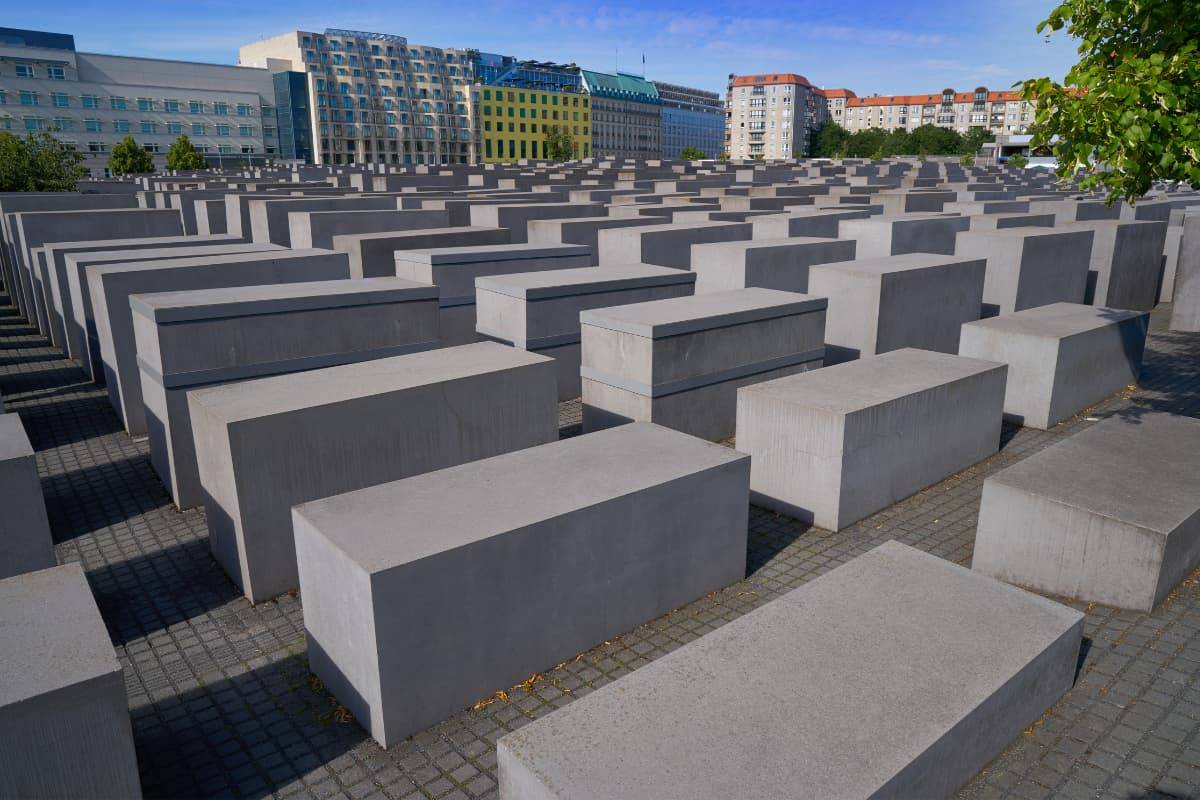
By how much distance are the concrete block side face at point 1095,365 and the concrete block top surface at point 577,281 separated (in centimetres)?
538

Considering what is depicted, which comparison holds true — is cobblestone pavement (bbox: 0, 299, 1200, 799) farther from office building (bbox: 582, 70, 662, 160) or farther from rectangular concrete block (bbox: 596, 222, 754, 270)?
office building (bbox: 582, 70, 662, 160)

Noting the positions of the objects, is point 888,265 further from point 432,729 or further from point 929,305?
point 432,729

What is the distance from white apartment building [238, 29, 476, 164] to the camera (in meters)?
114

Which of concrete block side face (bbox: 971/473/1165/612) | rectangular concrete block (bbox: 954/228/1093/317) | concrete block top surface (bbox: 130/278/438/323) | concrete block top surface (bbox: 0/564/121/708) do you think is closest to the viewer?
concrete block top surface (bbox: 0/564/121/708)

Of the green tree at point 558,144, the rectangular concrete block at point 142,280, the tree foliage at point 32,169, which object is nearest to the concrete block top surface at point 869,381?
the rectangular concrete block at point 142,280

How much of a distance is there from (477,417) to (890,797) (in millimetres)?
5206

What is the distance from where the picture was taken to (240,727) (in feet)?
18.7

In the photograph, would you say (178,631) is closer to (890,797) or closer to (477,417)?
(477,417)

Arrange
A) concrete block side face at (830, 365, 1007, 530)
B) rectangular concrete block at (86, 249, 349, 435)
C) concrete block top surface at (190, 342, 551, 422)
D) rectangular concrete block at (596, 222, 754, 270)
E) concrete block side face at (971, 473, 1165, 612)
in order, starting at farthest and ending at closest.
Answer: rectangular concrete block at (596, 222, 754, 270) < rectangular concrete block at (86, 249, 349, 435) < concrete block side face at (830, 365, 1007, 530) < concrete block top surface at (190, 342, 551, 422) < concrete block side face at (971, 473, 1165, 612)

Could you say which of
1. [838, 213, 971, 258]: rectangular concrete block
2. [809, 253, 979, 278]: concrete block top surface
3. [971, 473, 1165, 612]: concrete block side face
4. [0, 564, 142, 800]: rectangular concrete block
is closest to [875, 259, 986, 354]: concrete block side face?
[809, 253, 979, 278]: concrete block top surface

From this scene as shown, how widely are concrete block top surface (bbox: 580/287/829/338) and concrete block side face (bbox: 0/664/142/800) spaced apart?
6512mm

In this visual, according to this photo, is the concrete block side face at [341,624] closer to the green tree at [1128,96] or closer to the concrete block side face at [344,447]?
the concrete block side face at [344,447]

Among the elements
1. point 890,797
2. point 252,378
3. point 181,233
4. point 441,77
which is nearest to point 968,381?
point 890,797

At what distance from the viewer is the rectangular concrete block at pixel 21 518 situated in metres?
7.00
